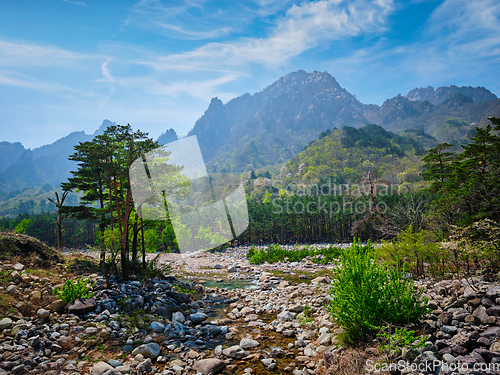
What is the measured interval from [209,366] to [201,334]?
219cm

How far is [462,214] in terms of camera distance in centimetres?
1397

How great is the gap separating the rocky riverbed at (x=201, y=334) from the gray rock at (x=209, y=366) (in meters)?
0.02

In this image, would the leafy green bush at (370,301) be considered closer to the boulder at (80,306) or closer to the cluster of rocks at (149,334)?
the cluster of rocks at (149,334)

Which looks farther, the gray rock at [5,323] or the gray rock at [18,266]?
the gray rock at [18,266]

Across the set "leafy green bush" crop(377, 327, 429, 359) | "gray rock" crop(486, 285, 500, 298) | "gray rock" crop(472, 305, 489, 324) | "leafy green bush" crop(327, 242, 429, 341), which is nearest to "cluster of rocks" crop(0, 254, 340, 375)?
"leafy green bush" crop(327, 242, 429, 341)

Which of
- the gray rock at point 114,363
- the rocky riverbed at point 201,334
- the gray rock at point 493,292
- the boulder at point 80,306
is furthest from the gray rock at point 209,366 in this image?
the gray rock at point 493,292

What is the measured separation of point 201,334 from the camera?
312 inches

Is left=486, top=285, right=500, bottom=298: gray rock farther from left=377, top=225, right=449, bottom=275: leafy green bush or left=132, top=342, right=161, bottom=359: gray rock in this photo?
left=132, top=342, right=161, bottom=359: gray rock

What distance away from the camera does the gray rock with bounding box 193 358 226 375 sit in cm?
579

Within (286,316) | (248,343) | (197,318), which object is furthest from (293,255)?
(248,343)

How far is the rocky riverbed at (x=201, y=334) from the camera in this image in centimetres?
470

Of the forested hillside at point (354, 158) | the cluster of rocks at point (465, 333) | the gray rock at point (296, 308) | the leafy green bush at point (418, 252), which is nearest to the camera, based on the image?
the cluster of rocks at point (465, 333)

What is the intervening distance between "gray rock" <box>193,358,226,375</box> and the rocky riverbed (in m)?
0.02

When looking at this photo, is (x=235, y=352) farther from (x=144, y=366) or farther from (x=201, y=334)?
(x=144, y=366)
